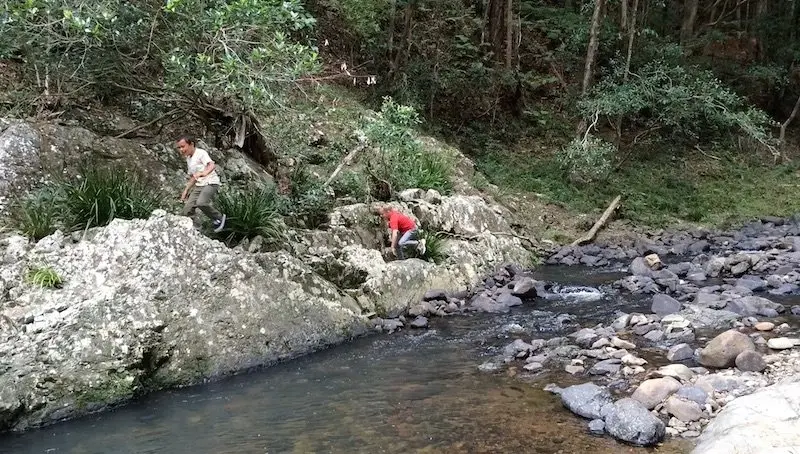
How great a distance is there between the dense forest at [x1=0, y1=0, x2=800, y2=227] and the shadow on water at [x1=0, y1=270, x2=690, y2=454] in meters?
3.93

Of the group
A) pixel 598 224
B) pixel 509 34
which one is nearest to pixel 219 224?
pixel 598 224

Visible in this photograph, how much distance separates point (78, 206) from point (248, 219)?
2.40 m

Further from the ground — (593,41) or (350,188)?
(593,41)

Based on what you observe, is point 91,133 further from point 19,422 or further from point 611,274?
point 611,274

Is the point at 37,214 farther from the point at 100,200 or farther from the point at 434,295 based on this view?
the point at 434,295

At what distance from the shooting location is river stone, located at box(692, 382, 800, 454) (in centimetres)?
445

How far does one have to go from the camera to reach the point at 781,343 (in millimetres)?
7250

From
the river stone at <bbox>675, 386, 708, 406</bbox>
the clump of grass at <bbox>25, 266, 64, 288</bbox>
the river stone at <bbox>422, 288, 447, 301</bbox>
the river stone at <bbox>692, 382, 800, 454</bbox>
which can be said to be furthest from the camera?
the river stone at <bbox>422, 288, 447, 301</bbox>

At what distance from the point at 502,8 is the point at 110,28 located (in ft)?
56.0

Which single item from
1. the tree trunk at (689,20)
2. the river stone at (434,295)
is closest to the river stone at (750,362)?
the river stone at (434,295)

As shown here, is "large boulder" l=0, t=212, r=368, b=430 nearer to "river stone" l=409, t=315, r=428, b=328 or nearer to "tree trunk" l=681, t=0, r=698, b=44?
"river stone" l=409, t=315, r=428, b=328

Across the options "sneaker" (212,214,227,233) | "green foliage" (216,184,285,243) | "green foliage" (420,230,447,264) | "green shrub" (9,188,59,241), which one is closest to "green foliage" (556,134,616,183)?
"green foliage" (420,230,447,264)

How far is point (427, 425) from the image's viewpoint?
6.03 metres

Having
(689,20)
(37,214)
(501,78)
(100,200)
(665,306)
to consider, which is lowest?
(665,306)
